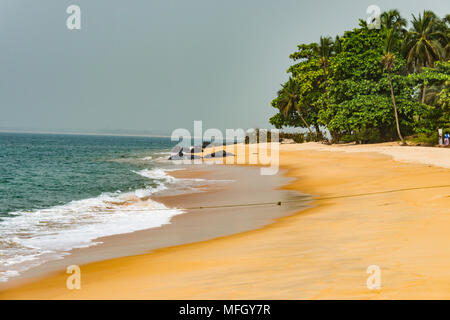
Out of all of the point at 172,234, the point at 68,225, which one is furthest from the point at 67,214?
the point at 172,234

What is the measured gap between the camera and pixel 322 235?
24.2ft

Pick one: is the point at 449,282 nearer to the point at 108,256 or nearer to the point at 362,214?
the point at 362,214

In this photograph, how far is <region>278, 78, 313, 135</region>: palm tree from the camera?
2343 inches

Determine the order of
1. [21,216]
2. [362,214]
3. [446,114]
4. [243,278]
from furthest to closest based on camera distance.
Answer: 1. [446,114]
2. [21,216]
3. [362,214]
4. [243,278]

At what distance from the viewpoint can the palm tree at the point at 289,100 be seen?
5950 centimetres

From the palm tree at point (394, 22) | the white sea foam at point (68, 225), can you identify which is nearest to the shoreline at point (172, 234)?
the white sea foam at point (68, 225)

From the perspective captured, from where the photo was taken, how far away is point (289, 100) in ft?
197

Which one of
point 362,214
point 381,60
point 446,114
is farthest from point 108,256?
point 381,60

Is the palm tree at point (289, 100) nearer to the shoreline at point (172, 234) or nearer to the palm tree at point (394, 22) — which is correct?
the palm tree at point (394, 22)

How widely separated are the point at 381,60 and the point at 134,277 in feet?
124

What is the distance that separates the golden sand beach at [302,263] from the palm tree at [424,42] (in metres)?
45.7

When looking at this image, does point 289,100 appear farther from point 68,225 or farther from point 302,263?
point 302,263

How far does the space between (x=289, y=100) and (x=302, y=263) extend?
56.3m

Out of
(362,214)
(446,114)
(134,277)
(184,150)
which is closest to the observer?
(134,277)
